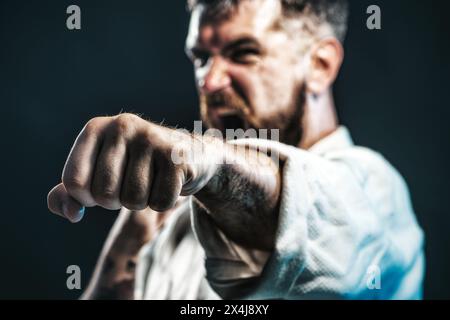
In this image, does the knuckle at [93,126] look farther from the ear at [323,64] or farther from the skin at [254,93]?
the ear at [323,64]

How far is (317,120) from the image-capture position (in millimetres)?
1072

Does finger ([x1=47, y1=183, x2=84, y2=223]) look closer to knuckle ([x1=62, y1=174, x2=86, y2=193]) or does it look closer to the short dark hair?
knuckle ([x1=62, y1=174, x2=86, y2=193])

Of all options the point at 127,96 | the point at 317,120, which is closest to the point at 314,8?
the point at 317,120

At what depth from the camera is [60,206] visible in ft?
1.44

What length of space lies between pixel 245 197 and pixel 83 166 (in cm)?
22

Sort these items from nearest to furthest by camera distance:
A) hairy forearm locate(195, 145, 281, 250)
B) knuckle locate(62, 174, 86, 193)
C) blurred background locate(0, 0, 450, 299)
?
1. knuckle locate(62, 174, 86, 193)
2. hairy forearm locate(195, 145, 281, 250)
3. blurred background locate(0, 0, 450, 299)

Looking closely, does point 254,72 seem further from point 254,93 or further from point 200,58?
point 200,58

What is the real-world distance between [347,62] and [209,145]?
0.96 m

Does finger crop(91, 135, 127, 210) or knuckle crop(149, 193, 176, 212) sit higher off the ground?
finger crop(91, 135, 127, 210)

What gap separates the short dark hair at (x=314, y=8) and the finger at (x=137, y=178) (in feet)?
2.18

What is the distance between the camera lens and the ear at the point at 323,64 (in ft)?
3.55

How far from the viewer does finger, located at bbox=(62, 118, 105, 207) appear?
420mm

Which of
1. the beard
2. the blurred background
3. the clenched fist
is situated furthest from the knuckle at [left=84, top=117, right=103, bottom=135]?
the blurred background

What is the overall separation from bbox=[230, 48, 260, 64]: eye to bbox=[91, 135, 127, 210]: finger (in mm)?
612
